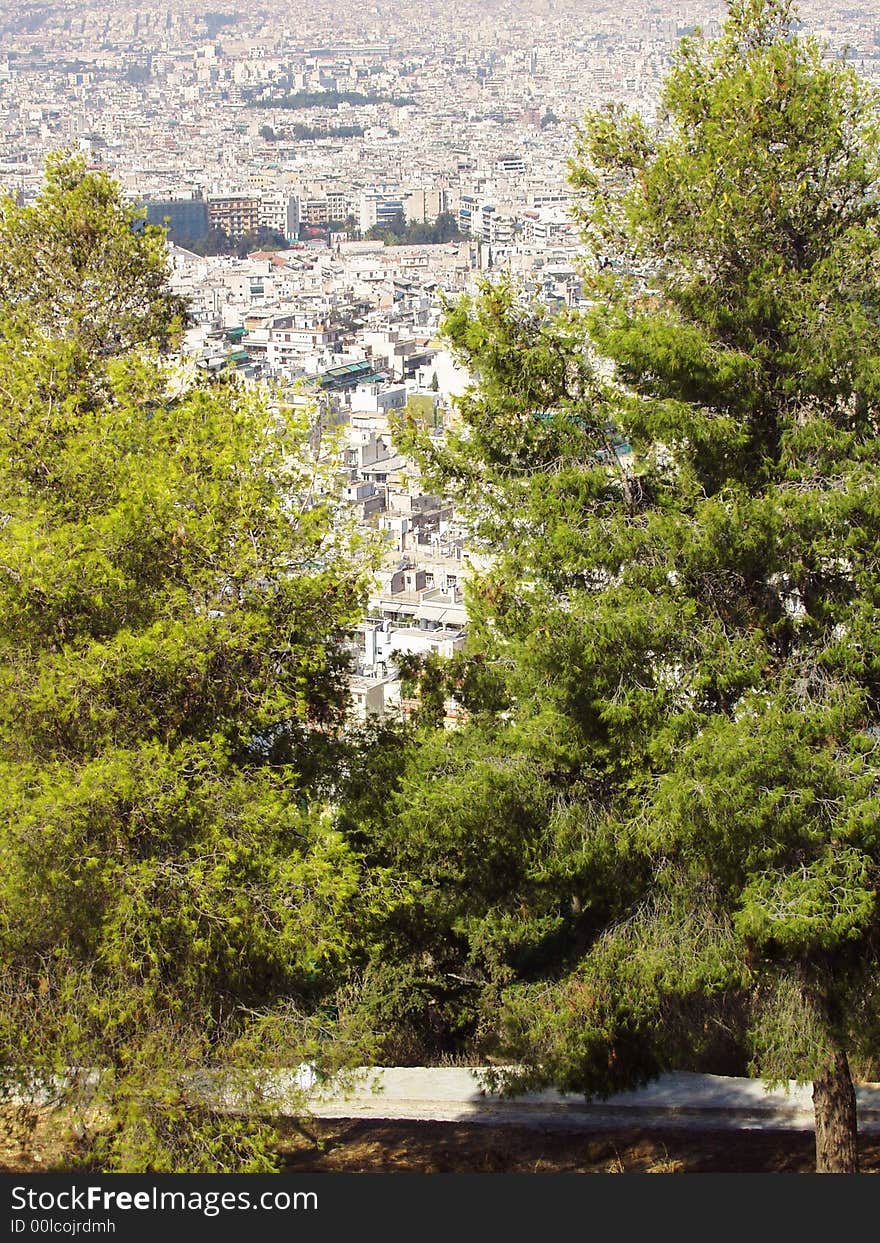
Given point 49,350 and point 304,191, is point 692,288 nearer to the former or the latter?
point 49,350

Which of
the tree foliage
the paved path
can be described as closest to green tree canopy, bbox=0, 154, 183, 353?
the tree foliage

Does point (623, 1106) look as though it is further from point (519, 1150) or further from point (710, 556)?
point (710, 556)

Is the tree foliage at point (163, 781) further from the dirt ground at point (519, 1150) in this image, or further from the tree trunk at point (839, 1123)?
the tree trunk at point (839, 1123)

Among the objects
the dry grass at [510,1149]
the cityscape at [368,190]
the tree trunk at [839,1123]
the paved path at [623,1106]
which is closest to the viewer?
the tree trunk at [839,1123]

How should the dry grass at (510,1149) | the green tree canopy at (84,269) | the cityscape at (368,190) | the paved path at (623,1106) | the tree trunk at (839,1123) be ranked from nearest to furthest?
the tree trunk at (839,1123)
the dry grass at (510,1149)
the paved path at (623,1106)
the green tree canopy at (84,269)
the cityscape at (368,190)

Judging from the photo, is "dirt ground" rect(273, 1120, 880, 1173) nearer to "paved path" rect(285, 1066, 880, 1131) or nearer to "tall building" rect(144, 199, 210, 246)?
"paved path" rect(285, 1066, 880, 1131)

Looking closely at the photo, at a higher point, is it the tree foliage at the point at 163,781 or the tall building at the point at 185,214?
the tree foliage at the point at 163,781

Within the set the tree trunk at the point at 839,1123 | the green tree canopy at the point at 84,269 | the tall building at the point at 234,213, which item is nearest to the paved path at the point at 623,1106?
the tree trunk at the point at 839,1123

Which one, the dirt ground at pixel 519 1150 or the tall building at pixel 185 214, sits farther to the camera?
the tall building at pixel 185 214
